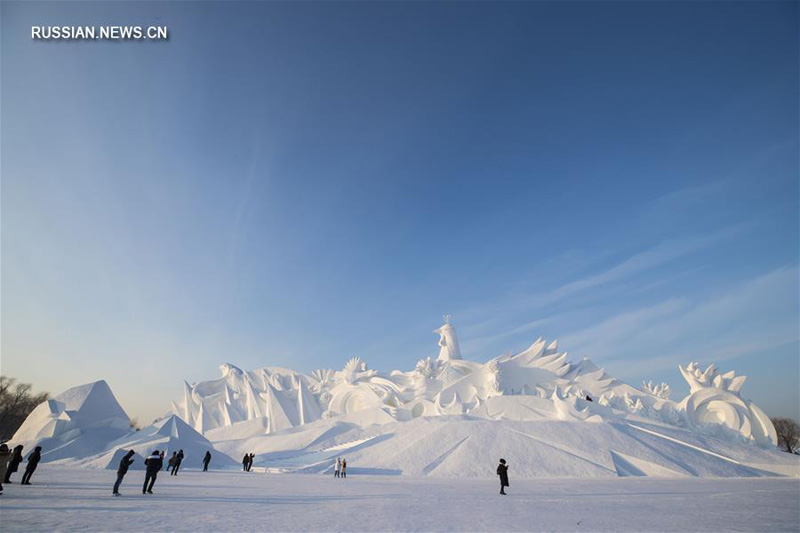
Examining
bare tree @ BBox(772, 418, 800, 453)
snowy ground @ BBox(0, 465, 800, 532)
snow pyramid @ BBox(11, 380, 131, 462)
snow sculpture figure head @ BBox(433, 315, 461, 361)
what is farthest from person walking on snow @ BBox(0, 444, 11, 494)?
bare tree @ BBox(772, 418, 800, 453)

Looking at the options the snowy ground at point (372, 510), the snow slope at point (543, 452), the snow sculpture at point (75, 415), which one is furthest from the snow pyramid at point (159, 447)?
the snowy ground at point (372, 510)

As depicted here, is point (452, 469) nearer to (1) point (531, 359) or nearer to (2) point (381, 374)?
(1) point (531, 359)

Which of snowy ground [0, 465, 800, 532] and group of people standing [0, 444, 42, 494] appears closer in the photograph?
snowy ground [0, 465, 800, 532]

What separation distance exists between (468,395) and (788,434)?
4539 cm

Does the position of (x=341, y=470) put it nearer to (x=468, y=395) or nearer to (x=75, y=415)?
(x=75, y=415)

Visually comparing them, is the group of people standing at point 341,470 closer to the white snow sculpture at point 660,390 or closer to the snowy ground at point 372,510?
the snowy ground at point 372,510

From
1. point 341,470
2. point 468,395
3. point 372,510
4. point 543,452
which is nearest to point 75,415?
point 341,470

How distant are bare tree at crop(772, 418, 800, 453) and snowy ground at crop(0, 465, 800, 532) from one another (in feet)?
168

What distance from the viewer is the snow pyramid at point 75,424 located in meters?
22.7

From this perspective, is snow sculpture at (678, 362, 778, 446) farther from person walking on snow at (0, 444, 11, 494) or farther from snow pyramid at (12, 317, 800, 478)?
person walking on snow at (0, 444, 11, 494)

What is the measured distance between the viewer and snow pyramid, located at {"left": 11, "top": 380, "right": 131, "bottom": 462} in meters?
22.7

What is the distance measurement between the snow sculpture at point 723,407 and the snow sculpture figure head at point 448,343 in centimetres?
1976

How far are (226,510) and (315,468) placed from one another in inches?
604

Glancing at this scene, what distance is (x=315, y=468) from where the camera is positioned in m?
22.2
